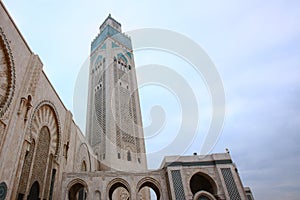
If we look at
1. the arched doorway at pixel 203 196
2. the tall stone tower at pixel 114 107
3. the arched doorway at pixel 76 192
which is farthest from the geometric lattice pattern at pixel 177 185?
the tall stone tower at pixel 114 107

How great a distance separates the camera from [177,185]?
11.8m

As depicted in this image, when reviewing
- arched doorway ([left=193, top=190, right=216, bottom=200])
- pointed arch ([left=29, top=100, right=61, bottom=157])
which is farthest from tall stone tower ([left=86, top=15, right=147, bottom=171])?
arched doorway ([left=193, top=190, right=216, bottom=200])

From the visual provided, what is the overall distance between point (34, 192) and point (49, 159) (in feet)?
6.64

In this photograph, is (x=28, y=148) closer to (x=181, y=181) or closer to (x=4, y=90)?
(x=4, y=90)

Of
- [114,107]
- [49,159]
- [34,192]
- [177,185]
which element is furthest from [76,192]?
[114,107]

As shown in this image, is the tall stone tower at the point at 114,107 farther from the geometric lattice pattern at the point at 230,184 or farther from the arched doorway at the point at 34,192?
the geometric lattice pattern at the point at 230,184

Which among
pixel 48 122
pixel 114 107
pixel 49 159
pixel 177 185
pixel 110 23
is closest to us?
pixel 49 159

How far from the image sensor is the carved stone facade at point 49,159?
7.59 m

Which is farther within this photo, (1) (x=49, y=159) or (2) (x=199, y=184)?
(2) (x=199, y=184)

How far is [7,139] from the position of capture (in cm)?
730

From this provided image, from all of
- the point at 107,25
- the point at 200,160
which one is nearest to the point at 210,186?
the point at 200,160

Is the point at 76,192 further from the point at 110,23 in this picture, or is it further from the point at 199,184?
the point at 110,23

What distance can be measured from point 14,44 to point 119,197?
17.4m

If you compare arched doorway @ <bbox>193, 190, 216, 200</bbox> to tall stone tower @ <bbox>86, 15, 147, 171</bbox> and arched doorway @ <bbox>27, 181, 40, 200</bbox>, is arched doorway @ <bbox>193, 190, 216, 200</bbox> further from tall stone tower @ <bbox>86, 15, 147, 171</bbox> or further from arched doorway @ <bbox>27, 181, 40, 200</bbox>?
tall stone tower @ <bbox>86, 15, 147, 171</bbox>
